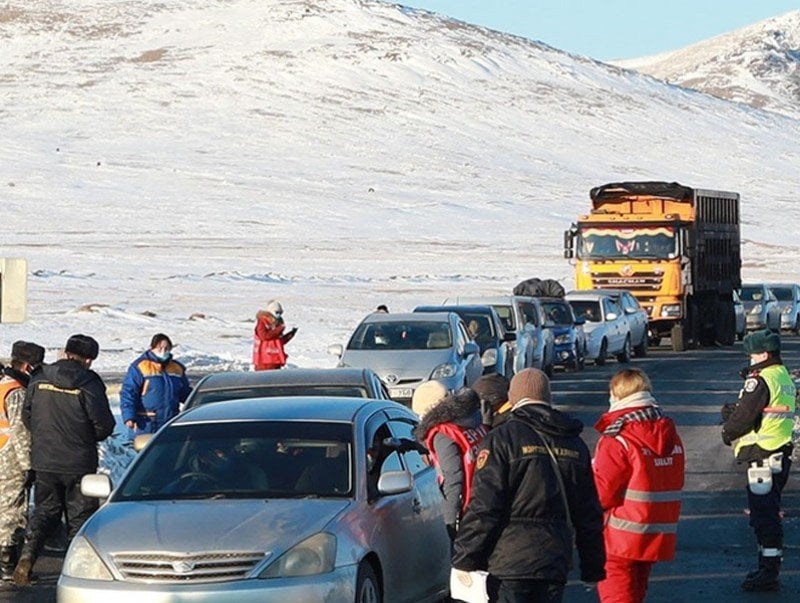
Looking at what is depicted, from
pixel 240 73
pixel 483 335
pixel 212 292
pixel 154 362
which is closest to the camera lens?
pixel 154 362

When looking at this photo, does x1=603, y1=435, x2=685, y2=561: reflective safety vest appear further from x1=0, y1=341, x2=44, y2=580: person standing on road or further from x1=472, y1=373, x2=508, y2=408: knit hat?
x1=0, y1=341, x2=44, y2=580: person standing on road

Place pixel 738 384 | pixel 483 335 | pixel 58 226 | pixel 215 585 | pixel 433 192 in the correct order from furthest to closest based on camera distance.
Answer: pixel 433 192 → pixel 58 226 → pixel 738 384 → pixel 483 335 → pixel 215 585

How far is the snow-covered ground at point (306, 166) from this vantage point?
7081cm

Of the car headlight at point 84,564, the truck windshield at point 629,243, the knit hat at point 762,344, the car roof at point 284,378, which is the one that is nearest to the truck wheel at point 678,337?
the truck windshield at point 629,243

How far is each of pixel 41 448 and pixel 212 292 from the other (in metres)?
58.2

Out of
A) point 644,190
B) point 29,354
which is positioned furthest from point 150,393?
point 644,190

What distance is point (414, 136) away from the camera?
15575 centimetres

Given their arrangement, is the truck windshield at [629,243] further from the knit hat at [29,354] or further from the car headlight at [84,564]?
the car headlight at [84,564]

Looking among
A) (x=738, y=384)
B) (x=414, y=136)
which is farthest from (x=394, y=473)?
(x=414, y=136)

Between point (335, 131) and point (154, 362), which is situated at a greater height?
point (335, 131)

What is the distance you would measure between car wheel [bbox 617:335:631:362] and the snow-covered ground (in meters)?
6.75

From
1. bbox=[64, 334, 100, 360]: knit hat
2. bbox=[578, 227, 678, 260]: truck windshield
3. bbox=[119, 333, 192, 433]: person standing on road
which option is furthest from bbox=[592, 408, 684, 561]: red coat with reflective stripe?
bbox=[578, 227, 678, 260]: truck windshield

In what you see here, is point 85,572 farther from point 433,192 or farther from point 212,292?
point 433,192

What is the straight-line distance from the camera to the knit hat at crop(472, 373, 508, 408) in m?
11.3
